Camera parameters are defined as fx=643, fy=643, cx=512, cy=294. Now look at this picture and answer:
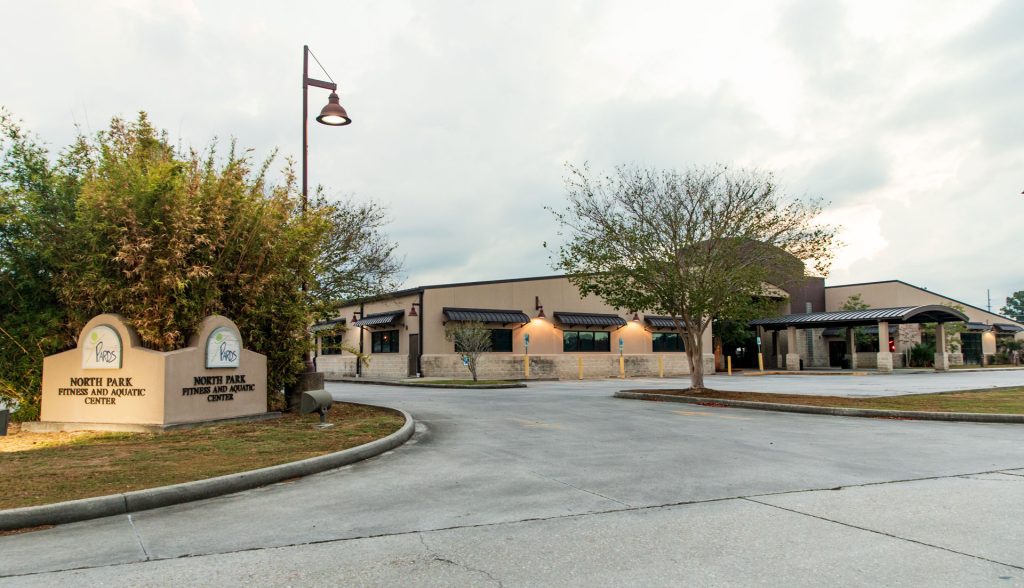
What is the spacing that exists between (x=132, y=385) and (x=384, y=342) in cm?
2504

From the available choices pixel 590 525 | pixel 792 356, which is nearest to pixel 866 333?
pixel 792 356

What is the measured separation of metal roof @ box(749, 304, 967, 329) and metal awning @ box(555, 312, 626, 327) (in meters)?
15.8

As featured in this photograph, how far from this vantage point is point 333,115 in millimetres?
14562

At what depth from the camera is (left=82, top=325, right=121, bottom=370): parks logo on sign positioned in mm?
11484

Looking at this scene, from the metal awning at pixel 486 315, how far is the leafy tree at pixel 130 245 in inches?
744

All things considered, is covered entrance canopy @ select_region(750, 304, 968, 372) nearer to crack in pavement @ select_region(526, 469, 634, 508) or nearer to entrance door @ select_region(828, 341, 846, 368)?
entrance door @ select_region(828, 341, 846, 368)

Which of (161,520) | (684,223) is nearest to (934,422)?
(684,223)

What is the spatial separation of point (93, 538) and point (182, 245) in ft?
23.9

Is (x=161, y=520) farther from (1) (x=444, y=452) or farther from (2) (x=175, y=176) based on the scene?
(2) (x=175, y=176)

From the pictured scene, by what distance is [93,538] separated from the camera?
212 inches

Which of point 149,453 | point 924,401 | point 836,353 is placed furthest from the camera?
point 836,353

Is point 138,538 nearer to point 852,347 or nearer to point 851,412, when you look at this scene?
point 851,412

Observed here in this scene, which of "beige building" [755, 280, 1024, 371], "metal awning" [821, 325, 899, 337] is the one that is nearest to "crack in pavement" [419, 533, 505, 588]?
"beige building" [755, 280, 1024, 371]

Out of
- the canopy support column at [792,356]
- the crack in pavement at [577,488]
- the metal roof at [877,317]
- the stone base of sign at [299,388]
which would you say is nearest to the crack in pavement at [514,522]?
the crack in pavement at [577,488]
